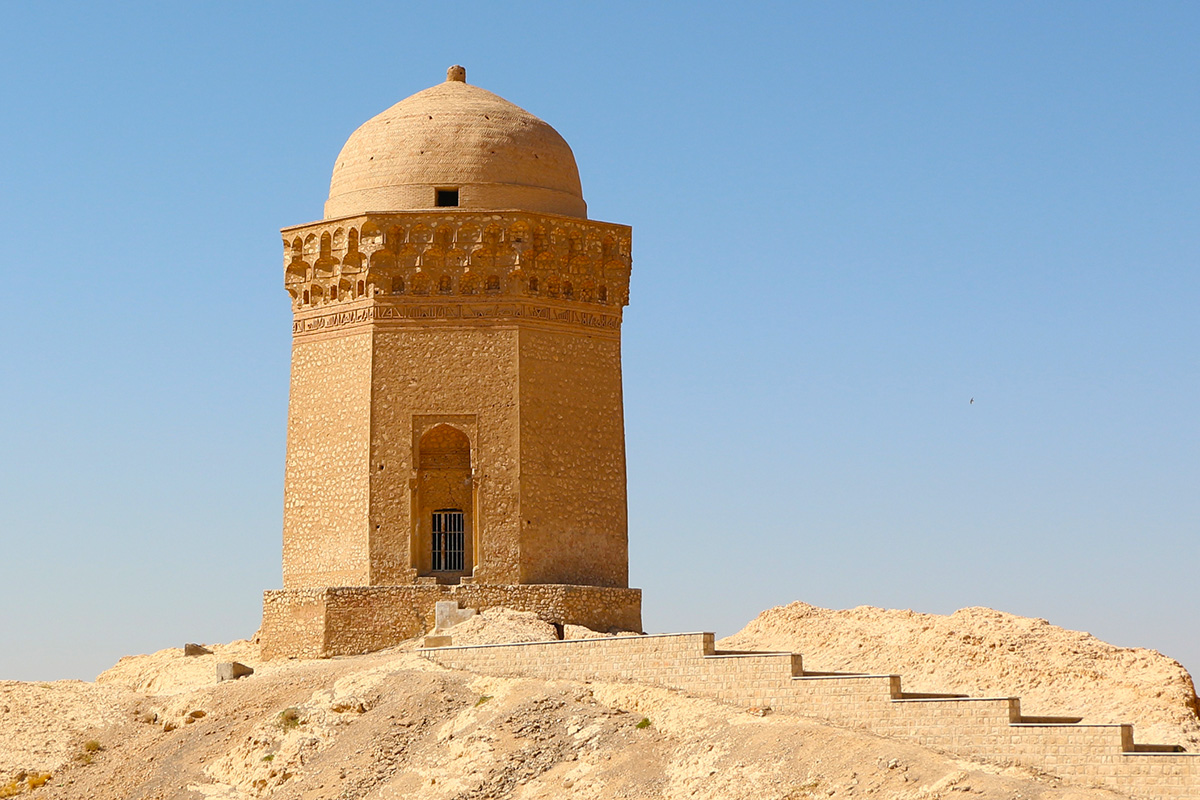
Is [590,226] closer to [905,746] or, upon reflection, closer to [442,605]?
[442,605]

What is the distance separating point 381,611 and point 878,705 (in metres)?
9.38

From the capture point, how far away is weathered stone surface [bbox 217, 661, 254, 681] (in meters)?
26.1

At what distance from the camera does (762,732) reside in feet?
65.0

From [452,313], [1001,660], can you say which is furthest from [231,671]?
[1001,660]

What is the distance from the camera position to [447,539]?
2803 cm

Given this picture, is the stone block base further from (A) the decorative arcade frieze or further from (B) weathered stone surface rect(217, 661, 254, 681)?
(A) the decorative arcade frieze

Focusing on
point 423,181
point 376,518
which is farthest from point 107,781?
point 423,181

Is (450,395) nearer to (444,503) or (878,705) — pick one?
(444,503)

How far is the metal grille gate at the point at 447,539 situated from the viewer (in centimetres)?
2795

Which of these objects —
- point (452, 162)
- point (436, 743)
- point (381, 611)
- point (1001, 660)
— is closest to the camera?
point (436, 743)

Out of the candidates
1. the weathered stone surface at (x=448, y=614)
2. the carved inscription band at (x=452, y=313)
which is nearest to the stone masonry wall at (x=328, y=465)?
the carved inscription band at (x=452, y=313)

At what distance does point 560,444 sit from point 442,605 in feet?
10.8

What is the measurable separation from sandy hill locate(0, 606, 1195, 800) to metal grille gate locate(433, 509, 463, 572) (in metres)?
1.63

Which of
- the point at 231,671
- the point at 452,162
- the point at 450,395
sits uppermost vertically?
the point at 452,162
